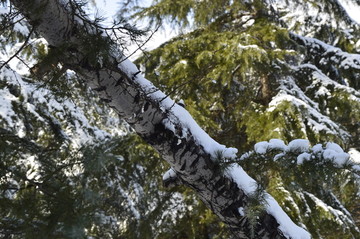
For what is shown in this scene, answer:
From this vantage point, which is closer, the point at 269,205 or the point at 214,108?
the point at 269,205

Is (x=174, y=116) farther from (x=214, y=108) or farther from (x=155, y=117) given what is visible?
(x=214, y=108)

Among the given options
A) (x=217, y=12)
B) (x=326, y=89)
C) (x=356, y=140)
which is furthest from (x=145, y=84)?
(x=356, y=140)

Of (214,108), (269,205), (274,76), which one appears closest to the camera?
(269,205)

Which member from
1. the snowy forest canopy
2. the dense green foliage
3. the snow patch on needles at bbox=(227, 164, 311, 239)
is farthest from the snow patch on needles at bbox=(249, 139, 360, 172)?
the dense green foliage

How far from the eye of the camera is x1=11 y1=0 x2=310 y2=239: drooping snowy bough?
1573 millimetres

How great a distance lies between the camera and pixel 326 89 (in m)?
5.18

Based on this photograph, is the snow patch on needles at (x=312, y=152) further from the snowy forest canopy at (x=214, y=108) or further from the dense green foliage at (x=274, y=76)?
the dense green foliage at (x=274, y=76)

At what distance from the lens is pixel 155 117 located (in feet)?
6.07

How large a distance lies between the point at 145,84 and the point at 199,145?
16.8 inches

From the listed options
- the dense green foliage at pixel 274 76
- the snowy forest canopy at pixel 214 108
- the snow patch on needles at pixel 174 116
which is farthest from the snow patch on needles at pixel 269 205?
the dense green foliage at pixel 274 76

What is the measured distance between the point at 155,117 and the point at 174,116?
0.36 ft

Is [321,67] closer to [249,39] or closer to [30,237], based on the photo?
[249,39]

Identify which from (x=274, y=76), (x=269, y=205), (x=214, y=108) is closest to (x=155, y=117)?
(x=269, y=205)

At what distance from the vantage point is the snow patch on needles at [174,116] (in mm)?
1794
